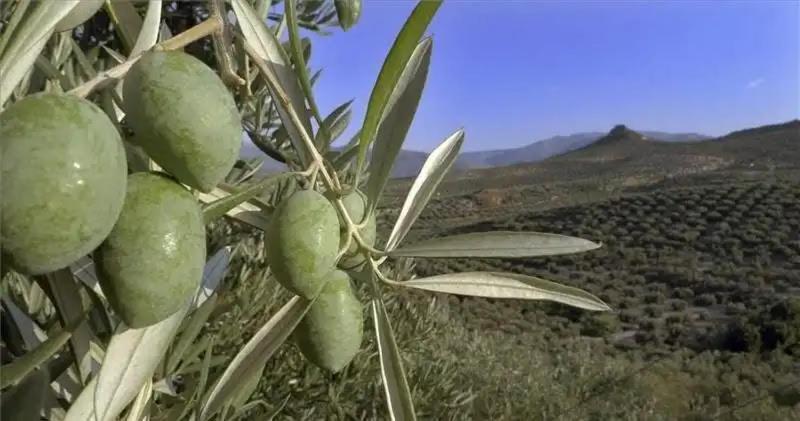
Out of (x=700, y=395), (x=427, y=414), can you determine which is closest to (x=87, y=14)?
(x=427, y=414)

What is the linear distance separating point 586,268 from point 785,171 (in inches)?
303

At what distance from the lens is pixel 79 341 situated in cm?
47

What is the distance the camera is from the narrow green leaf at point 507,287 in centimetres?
51

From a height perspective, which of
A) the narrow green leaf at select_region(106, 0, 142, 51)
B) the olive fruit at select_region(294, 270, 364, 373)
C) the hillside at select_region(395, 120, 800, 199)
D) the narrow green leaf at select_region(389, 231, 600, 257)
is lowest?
the hillside at select_region(395, 120, 800, 199)

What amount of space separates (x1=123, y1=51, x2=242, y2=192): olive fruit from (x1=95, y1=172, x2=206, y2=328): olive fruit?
0.6 inches

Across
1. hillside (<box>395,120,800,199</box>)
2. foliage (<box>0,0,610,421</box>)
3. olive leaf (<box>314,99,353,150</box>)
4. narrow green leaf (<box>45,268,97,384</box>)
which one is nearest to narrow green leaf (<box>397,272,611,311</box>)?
foliage (<box>0,0,610,421</box>)

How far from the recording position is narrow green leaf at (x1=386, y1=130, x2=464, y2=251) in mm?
577

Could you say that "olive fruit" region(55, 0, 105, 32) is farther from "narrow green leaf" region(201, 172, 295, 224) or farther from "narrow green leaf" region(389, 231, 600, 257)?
"narrow green leaf" region(389, 231, 600, 257)

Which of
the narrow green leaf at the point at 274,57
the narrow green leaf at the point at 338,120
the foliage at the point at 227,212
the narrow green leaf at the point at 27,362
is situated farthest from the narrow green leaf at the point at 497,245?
the narrow green leaf at the point at 338,120

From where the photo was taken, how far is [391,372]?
517mm

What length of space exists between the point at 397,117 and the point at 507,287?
150mm

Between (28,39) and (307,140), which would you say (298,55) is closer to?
(307,140)

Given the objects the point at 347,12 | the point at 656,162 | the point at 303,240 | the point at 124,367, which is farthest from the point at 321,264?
the point at 656,162

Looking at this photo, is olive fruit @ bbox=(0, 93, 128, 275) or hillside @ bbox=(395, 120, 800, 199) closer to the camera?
olive fruit @ bbox=(0, 93, 128, 275)
